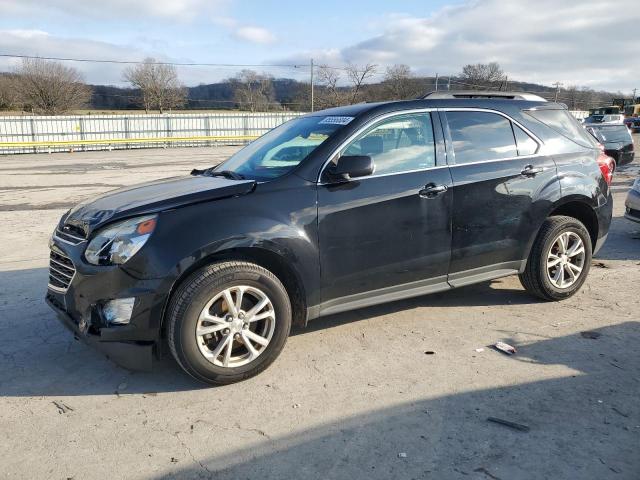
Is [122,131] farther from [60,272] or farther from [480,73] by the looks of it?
[480,73]

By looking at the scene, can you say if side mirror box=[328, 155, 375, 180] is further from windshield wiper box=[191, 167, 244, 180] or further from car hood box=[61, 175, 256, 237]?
windshield wiper box=[191, 167, 244, 180]

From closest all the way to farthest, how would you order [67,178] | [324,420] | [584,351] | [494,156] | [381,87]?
[324,420] → [584,351] → [494,156] → [67,178] → [381,87]

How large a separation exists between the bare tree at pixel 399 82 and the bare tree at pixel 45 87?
3295 cm

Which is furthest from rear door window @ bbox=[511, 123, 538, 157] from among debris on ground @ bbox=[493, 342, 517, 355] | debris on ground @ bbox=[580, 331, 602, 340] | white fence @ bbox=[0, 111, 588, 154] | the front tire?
white fence @ bbox=[0, 111, 588, 154]

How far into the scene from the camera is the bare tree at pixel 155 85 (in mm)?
64562

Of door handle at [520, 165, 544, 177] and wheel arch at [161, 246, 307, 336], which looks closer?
wheel arch at [161, 246, 307, 336]

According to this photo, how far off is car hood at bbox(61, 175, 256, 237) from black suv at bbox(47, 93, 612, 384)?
2cm

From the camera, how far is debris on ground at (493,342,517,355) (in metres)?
3.91

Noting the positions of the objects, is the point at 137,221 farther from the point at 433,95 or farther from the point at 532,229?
the point at 532,229

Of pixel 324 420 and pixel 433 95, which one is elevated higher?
pixel 433 95

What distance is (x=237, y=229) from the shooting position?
3.41 metres

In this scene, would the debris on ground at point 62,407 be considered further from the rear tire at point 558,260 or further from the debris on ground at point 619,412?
the rear tire at point 558,260

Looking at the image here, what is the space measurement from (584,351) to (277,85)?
7221 cm

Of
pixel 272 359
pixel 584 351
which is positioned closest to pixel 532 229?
pixel 584 351
